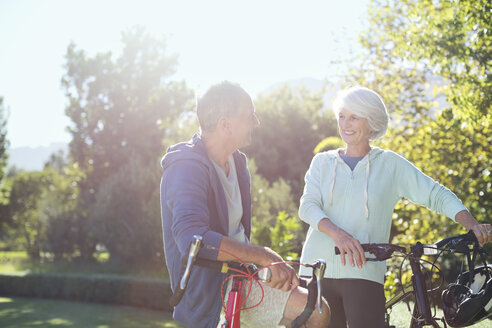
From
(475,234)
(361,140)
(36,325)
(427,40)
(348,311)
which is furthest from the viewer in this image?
(36,325)

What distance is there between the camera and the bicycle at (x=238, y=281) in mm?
2166

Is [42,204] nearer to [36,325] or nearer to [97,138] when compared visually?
[97,138]

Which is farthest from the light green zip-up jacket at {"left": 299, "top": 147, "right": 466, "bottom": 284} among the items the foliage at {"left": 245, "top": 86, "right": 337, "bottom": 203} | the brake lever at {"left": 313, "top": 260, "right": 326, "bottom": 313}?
the foliage at {"left": 245, "top": 86, "right": 337, "bottom": 203}

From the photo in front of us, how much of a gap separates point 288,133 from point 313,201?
28.7 metres

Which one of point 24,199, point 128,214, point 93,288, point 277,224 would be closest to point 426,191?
point 277,224

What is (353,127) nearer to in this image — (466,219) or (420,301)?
(466,219)

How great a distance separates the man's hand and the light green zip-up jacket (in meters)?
0.55

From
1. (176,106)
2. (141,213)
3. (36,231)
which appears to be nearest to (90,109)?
(176,106)

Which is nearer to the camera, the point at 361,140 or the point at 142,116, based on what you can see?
the point at 361,140

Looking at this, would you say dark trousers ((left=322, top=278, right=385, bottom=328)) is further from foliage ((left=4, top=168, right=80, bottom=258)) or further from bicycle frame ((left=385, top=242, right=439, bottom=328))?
foliage ((left=4, top=168, right=80, bottom=258))

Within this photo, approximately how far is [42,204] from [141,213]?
1138cm

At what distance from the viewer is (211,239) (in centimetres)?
237

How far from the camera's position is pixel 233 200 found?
3.04m

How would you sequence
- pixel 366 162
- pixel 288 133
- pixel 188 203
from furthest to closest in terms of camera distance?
pixel 288 133 < pixel 366 162 < pixel 188 203
